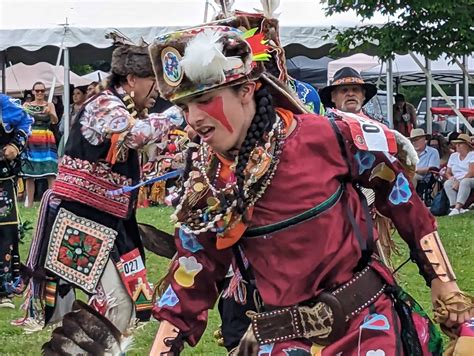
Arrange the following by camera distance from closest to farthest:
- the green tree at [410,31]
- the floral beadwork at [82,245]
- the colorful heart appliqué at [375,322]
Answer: the colorful heart appliqué at [375,322], the floral beadwork at [82,245], the green tree at [410,31]

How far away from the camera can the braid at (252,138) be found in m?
2.92

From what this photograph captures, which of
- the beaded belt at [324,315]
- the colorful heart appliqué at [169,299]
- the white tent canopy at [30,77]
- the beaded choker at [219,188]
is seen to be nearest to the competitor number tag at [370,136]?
the beaded choker at [219,188]

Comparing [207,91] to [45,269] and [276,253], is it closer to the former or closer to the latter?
[276,253]

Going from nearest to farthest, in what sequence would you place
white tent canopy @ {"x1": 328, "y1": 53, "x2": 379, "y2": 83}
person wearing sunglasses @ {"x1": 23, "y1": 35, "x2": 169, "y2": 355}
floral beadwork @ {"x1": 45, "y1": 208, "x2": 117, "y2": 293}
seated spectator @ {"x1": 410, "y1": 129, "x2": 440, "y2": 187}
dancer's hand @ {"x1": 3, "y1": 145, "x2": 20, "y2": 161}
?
person wearing sunglasses @ {"x1": 23, "y1": 35, "x2": 169, "y2": 355}, floral beadwork @ {"x1": 45, "y1": 208, "x2": 117, "y2": 293}, dancer's hand @ {"x1": 3, "y1": 145, "x2": 20, "y2": 161}, seated spectator @ {"x1": 410, "y1": 129, "x2": 440, "y2": 187}, white tent canopy @ {"x1": 328, "y1": 53, "x2": 379, "y2": 83}

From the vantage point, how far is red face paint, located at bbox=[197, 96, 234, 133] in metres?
2.86

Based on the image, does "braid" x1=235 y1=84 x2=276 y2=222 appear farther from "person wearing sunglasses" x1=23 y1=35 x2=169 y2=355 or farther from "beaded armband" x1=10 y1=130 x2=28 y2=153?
"beaded armband" x1=10 y1=130 x2=28 y2=153

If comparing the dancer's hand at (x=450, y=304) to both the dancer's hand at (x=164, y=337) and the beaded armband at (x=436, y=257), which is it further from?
the dancer's hand at (x=164, y=337)

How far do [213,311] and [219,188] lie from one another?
4675mm

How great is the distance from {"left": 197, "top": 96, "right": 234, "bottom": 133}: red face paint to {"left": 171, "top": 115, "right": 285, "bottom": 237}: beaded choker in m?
0.13

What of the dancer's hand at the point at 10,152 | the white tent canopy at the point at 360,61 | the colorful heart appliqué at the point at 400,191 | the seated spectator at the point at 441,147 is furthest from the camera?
the white tent canopy at the point at 360,61

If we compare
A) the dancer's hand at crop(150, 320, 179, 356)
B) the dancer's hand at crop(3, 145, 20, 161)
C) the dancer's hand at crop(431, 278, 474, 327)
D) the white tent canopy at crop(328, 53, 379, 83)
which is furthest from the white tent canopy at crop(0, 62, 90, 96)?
the dancer's hand at crop(431, 278, 474, 327)

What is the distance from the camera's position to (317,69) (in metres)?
20.0

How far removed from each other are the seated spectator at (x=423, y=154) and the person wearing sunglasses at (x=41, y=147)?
5.26 meters

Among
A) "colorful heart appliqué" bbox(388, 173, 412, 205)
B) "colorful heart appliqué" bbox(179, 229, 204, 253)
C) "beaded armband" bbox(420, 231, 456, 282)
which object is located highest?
"colorful heart appliqué" bbox(388, 173, 412, 205)
